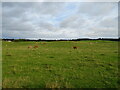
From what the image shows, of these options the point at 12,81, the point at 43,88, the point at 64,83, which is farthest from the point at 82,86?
the point at 12,81

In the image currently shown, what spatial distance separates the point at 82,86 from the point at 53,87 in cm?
162

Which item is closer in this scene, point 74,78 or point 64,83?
point 64,83

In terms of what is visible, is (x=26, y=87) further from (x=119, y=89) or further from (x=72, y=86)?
(x=119, y=89)

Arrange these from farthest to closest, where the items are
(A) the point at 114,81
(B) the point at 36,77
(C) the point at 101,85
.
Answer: (B) the point at 36,77
(A) the point at 114,81
(C) the point at 101,85

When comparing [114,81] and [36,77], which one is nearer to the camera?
[114,81]

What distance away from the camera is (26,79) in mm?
8719

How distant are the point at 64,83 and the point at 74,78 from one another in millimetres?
1250

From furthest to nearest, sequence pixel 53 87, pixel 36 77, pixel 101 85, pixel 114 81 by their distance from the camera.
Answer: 1. pixel 36 77
2. pixel 114 81
3. pixel 101 85
4. pixel 53 87

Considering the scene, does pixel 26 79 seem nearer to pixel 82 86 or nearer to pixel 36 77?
pixel 36 77

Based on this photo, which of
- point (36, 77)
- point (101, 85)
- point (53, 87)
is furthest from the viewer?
point (36, 77)

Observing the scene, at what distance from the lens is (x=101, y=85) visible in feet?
26.2

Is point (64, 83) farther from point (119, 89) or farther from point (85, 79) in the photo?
point (119, 89)

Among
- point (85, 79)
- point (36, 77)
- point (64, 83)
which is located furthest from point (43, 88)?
point (85, 79)

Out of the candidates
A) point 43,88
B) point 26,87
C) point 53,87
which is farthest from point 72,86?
point 26,87
